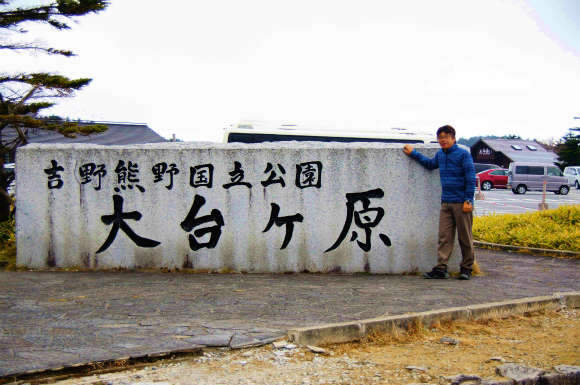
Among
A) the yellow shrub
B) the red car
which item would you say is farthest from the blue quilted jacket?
the red car

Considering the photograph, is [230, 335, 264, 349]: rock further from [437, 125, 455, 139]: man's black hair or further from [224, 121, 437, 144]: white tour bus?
[224, 121, 437, 144]: white tour bus

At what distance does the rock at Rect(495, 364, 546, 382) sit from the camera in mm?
3504

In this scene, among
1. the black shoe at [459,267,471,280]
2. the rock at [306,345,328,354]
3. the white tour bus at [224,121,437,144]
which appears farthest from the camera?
the white tour bus at [224,121,437,144]

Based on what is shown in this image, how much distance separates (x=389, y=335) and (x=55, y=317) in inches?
119

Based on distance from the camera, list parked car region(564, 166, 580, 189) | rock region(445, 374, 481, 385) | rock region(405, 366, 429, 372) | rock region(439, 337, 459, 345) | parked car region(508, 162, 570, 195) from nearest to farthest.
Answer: rock region(445, 374, 481, 385)
rock region(405, 366, 429, 372)
rock region(439, 337, 459, 345)
parked car region(508, 162, 570, 195)
parked car region(564, 166, 580, 189)

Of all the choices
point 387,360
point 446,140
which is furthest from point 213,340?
point 446,140

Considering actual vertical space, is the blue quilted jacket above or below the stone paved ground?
above

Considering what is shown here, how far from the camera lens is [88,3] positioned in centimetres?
885

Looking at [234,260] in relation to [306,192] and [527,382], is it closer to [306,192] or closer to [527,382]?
[306,192]

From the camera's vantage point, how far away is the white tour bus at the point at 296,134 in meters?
14.9

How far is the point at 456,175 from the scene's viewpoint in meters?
6.69

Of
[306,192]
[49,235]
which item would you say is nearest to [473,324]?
[306,192]

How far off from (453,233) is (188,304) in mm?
3564

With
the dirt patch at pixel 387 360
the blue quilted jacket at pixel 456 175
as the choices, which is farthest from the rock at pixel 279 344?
the blue quilted jacket at pixel 456 175
